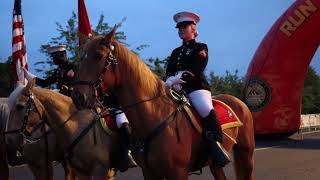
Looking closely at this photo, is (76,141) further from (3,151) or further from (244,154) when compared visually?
(244,154)

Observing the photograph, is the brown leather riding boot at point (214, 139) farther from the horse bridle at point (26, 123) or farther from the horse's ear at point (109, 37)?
the horse bridle at point (26, 123)

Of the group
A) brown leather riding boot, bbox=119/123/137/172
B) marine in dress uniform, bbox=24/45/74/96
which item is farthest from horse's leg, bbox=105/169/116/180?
marine in dress uniform, bbox=24/45/74/96

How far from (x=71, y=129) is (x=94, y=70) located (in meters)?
2.28

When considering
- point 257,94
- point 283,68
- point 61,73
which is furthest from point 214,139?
point 257,94

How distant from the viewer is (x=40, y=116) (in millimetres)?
7062

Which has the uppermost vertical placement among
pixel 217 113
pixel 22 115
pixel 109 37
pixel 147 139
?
pixel 109 37

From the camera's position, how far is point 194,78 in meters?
6.04

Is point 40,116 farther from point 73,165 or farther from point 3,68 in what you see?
point 3,68

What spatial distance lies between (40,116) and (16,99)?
43cm

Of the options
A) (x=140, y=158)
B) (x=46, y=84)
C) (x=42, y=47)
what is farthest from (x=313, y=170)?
(x=42, y=47)

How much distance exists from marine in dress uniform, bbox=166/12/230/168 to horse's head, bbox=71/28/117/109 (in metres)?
0.89

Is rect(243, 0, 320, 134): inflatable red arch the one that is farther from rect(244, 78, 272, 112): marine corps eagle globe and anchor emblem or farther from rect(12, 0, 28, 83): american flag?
rect(12, 0, 28, 83): american flag

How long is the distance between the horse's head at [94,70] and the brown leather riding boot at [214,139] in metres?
1.27

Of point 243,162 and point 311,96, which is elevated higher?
point 243,162
